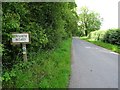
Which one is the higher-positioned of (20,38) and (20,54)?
(20,38)

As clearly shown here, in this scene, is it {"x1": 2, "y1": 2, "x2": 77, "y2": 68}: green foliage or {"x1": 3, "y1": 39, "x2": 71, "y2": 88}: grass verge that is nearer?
{"x1": 3, "y1": 39, "x2": 71, "y2": 88}: grass verge

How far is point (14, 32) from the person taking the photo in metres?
8.04

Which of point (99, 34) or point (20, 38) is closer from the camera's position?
point (20, 38)

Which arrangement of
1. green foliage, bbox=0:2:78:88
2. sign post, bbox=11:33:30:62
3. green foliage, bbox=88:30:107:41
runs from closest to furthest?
1. green foliage, bbox=0:2:78:88
2. sign post, bbox=11:33:30:62
3. green foliage, bbox=88:30:107:41

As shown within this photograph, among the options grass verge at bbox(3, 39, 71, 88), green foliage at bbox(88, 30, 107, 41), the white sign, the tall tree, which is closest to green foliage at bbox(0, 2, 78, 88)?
grass verge at bbox(3, 39, 71, 88)

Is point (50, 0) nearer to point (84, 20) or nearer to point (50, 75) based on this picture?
point (50, 75)

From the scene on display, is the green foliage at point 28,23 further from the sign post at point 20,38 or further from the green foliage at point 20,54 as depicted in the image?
the sign post at point 20,38

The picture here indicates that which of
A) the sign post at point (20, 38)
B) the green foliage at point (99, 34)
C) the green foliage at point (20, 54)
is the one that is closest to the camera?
the green foliage at point (20, 54)

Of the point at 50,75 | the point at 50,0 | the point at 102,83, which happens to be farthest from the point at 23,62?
the point at 50,0

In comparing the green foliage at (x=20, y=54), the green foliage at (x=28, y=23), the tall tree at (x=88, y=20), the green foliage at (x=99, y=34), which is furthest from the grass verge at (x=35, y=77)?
the tall tree at (x=88, y=20)

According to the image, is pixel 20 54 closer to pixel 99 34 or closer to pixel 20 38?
pixel 20 38

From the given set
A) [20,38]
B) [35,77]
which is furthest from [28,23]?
[35,77]

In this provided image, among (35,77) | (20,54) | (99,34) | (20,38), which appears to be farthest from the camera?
(99,34)

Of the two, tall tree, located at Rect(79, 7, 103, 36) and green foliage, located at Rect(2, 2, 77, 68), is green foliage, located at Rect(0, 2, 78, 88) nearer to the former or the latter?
green foliage, located at Rect(2, 2, 77, 68)
